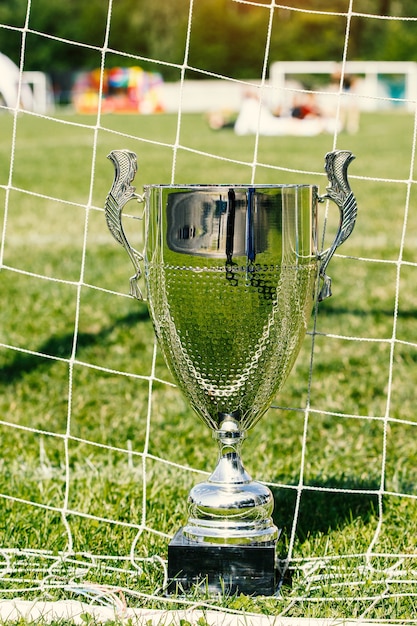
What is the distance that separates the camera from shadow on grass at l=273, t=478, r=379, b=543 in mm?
2004

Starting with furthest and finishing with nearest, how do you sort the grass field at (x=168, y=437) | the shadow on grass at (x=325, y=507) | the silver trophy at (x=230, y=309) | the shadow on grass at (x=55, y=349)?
the shadow on grass at (x=55, y=349) < the shadow on grass at (x=325, y=507) < the grass field at (x=168, y=437) < the silver trophy at (x=230, y=309)

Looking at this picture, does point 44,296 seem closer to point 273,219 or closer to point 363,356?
point 363,356

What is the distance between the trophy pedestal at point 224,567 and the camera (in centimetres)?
163

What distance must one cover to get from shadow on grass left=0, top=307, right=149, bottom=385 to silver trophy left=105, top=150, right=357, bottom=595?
1344 mm

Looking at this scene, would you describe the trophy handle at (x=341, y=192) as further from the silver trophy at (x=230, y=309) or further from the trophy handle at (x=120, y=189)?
the trophy handle at (x=120, y=189)

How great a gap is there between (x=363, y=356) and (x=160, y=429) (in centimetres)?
104

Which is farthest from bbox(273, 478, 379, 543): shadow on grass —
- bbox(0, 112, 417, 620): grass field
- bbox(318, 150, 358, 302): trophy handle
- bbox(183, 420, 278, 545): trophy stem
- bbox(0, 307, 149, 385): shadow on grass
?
bbox(0, 307, 149, 385): shadow on grass

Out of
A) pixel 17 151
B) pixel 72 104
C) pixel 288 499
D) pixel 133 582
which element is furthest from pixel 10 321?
pixel 72 104

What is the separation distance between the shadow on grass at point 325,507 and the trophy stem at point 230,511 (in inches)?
10.7

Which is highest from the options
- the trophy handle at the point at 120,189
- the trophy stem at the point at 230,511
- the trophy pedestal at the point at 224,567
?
the trophy handle at the point at 120,189

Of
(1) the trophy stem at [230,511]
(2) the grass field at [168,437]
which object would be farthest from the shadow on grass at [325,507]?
(1) the trophy stem at [230,511]

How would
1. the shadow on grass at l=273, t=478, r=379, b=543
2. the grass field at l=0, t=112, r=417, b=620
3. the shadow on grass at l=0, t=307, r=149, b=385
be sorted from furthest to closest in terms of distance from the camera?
the shadow on grass at l=0, t=307, r=149, b=385 → the shadow on grass at l=273, t=478, r=379, b=543 → the grass field at l=0, t=112, r=417, b=620

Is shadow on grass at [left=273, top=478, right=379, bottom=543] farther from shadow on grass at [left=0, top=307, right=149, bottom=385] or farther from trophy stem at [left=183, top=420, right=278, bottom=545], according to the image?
shadow on grass at [left=0, top=307, right=149, bottom=385]

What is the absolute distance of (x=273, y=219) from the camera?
1.61 m
